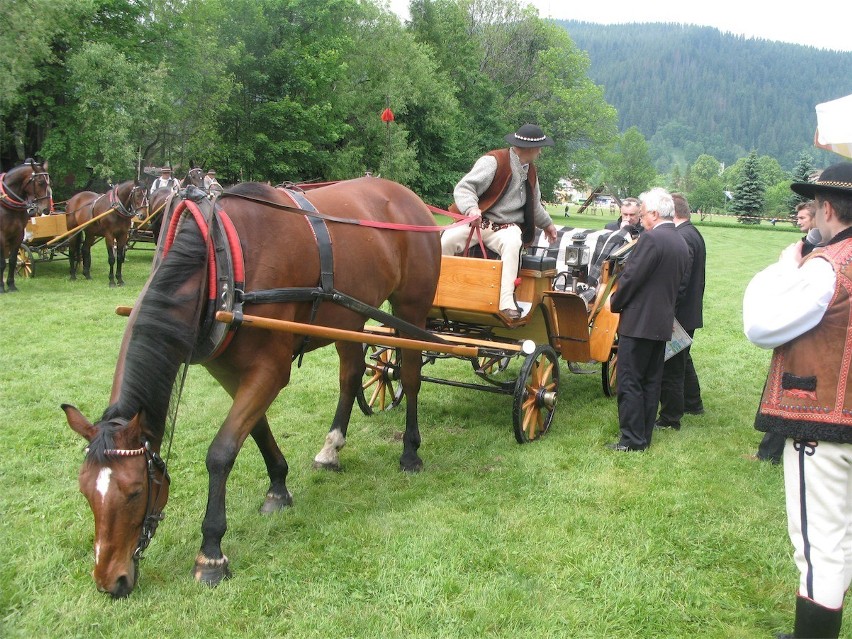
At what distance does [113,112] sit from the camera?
59.1 ft

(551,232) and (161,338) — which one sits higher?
(551,232)

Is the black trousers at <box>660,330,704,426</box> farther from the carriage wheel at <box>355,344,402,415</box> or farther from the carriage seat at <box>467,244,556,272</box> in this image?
the carriage wheel at <box>355,344,402,415</box>

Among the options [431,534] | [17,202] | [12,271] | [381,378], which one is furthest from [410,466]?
[12,271]

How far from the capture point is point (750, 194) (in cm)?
5278

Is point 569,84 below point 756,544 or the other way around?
the other way around

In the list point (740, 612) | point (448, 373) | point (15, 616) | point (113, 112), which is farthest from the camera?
point (113, 112)

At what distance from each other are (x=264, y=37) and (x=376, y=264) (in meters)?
30.0

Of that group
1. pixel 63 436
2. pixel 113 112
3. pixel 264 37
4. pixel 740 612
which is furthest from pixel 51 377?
pixel 264 37

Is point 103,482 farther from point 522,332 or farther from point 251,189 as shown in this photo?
point 522,332

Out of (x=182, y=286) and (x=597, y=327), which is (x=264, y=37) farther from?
(x=182, y=286)

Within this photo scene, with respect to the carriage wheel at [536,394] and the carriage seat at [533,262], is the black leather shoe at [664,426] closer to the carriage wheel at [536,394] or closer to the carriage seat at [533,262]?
the carriage wheel at [536,394]

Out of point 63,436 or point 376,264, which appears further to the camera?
point 63,436

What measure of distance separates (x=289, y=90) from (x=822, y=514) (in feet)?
105

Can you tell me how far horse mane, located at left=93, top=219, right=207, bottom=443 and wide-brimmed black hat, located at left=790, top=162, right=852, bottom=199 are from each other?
280 cm
